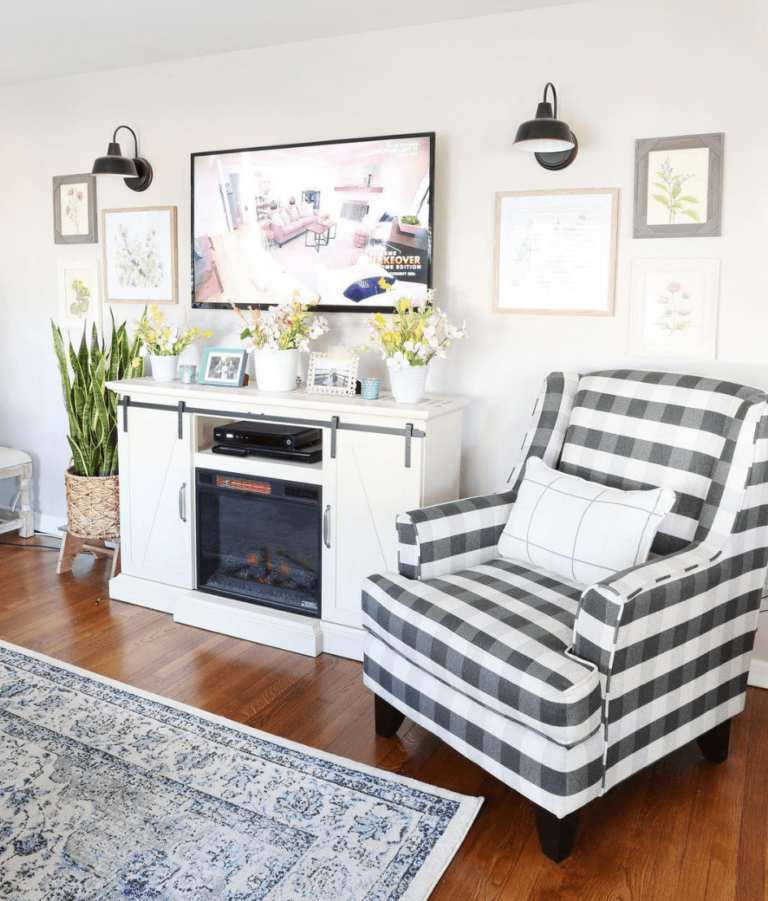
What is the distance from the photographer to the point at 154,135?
3846 mm

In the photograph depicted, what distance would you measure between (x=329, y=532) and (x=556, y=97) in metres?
1.77

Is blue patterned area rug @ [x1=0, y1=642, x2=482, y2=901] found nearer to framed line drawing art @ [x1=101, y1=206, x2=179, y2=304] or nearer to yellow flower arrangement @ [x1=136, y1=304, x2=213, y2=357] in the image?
yellow flower arrangement @ [x1=136, y1=304, x2=213, y2=357]

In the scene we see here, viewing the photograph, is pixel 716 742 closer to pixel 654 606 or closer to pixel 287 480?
pixel 654 606

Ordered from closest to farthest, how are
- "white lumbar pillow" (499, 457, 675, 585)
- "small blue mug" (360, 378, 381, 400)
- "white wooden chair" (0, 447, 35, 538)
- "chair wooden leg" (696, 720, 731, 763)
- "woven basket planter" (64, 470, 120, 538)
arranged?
1. "white lumbar pillow" (499, 457, 675, 585)
2. "chair wooden leg" (696, 720, 731, 763)
3. "small blue mug" (360, 378, 381, 400)
4. "woven basket planter" (64, 470, 120, 538)
5. "white wooden chair" (0, 447, 35, 538)

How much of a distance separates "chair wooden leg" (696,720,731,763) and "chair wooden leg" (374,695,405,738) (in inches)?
34.7

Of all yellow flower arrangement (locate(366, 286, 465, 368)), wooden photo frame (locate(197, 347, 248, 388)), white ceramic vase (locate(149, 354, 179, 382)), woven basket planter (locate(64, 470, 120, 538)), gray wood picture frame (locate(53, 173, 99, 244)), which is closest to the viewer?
yellow flower arrangement (locate(366, 286, 465, 368))

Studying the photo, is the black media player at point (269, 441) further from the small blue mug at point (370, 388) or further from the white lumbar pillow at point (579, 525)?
the white lumbar pillow at point (579, 525)

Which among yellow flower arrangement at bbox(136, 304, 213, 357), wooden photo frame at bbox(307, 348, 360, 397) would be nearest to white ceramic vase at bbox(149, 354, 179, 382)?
yellow flower arrangement at bbox(136, 304, 213, 357)

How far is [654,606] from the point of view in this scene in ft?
6.70

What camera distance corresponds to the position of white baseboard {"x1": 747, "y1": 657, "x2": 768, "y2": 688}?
2.91m

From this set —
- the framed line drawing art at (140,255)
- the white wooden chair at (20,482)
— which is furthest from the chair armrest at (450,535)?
the white wooden chair at (20,482)

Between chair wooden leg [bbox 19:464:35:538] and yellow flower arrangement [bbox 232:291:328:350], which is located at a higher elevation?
yellow flower arrangement [bbox 232:291:328:350]

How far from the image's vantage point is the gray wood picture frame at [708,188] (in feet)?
9.13

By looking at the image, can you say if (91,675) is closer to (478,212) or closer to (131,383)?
(131,383)
